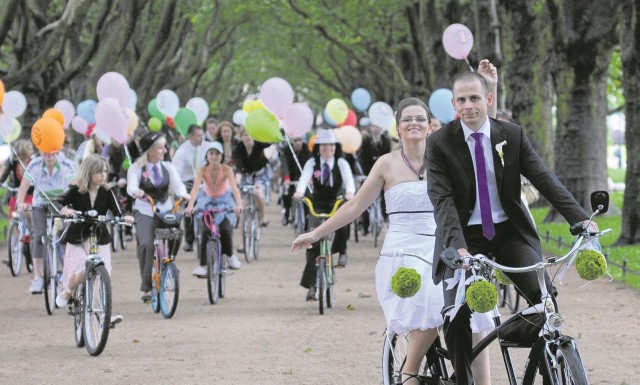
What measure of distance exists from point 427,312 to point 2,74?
20156 millimetres

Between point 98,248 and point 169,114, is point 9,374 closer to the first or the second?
point 98,248

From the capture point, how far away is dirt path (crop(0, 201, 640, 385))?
30.2 feet

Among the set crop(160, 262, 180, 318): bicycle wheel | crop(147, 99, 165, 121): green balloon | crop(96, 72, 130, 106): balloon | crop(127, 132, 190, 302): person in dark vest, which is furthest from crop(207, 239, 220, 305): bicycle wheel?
crop(147, 99, 165, 121): green balloon

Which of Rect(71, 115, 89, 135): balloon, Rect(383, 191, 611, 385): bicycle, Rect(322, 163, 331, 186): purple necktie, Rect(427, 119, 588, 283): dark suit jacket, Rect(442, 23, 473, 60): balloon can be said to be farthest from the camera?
Rect(71, 115, 89, 135): balloon

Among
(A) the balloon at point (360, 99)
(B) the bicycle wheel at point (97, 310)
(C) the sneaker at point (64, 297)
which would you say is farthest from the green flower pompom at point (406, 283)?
(A) the balloon at point (360, 99)

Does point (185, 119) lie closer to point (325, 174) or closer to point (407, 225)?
point (325, 174)

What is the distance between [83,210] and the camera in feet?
38.1

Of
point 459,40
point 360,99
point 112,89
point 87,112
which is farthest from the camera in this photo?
point 360,99

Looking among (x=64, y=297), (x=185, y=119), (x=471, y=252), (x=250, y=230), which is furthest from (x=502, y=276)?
(x=185, y=119)

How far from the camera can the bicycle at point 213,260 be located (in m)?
13.8

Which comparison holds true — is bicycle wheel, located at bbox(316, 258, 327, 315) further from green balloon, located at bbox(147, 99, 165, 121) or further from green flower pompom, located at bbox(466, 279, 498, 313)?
green balloon, located at bbox(147, 99, 165, 121)

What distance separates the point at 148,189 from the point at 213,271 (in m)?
1.24

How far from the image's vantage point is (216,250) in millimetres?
13992

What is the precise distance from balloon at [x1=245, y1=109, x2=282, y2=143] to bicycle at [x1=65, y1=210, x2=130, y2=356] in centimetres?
614
